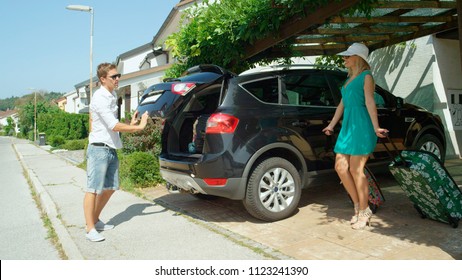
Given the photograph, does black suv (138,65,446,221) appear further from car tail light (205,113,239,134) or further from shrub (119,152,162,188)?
shrub (119,152,162,188)

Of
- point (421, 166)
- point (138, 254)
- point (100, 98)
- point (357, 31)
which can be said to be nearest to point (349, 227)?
point (421, 166)

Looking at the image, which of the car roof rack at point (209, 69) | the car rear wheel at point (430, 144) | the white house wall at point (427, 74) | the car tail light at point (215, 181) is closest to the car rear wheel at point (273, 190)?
the car tail light at point (215, 181)

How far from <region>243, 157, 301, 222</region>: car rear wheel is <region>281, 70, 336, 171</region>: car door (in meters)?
0.35

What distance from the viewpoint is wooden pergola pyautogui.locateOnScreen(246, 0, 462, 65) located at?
18.3 ft

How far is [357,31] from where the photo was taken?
24.6 ft

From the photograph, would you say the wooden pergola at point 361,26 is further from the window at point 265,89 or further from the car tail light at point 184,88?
the car tail light at point 184,88

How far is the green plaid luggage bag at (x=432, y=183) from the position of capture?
13.6ft

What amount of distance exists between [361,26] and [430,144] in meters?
2.68

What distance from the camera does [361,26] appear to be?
757cm

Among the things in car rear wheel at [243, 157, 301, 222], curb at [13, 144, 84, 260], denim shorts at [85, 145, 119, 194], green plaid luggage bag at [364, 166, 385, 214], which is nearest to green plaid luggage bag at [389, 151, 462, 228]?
green plaid luggage bag at [364, 166, 385, 214]

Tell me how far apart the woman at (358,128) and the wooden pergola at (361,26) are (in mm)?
928

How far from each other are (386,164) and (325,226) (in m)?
1.73

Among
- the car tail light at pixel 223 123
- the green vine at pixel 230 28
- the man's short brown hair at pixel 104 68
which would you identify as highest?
the green vine at pixel 230 28

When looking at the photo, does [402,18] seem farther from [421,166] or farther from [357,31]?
[421,166]
